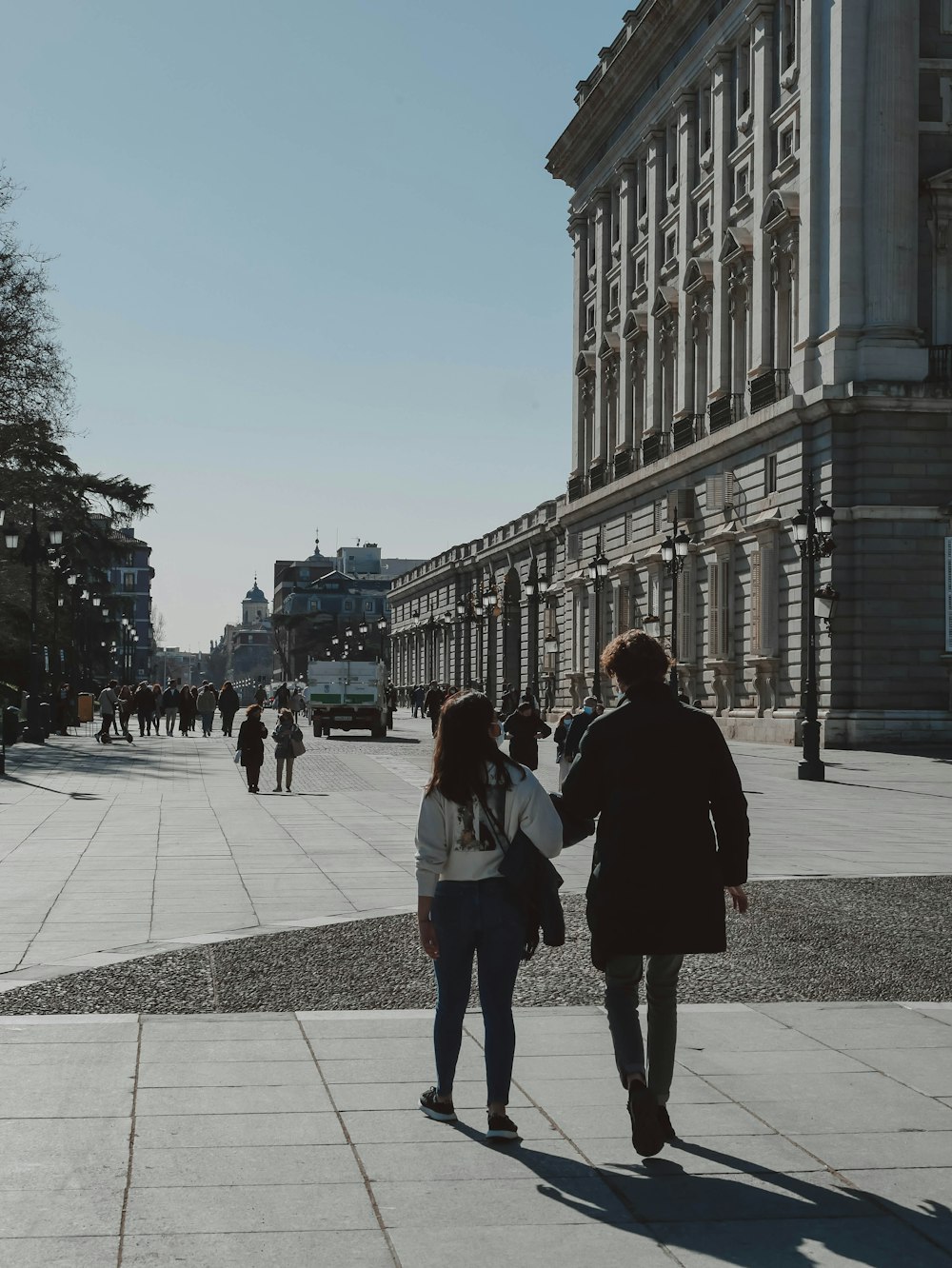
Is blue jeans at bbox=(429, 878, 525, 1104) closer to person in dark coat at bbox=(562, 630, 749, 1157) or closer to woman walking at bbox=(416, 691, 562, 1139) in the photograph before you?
woman walking at bbox=(416, 691, 562, 1139)

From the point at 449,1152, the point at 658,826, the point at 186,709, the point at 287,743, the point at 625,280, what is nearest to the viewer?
the point at 449,1152

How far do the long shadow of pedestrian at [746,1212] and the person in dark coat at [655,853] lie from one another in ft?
1.04

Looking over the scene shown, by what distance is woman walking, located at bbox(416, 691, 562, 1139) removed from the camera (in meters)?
6.10

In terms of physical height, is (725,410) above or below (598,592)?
above

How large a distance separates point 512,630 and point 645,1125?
82261 mm

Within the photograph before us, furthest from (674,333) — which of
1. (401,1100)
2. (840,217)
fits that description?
(401,1100)

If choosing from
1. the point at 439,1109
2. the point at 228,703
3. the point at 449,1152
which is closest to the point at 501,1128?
the point at 449,1152

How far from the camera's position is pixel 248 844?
17.5 metres

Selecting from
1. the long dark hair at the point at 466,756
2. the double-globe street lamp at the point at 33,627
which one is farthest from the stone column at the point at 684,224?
the long dark hair at the point at 466,756

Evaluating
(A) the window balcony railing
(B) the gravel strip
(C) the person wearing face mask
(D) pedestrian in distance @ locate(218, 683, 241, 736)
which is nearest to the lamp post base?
(C) the person wearing face mask

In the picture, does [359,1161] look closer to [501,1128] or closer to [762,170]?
[501,1128]

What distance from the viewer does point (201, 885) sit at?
45.0 feet

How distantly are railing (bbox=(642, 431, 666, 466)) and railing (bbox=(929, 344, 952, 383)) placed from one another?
15.8 m

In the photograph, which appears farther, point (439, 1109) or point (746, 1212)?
point (439, 1109)
